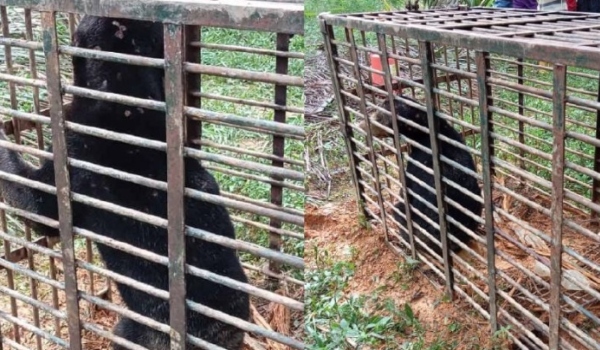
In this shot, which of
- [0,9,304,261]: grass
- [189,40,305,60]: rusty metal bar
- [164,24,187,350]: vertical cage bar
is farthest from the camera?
[0,9,304,261]: grass

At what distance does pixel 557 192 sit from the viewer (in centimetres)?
193

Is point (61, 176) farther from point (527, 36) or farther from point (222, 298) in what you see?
point (527, 36)

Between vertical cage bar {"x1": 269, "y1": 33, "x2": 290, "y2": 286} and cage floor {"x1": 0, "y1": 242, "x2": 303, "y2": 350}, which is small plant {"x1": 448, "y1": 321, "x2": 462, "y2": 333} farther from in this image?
vertical cage bar {"x1": 269, "y1": 33, "x2": 290, "y2": 286}

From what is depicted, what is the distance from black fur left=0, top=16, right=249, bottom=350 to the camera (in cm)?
222

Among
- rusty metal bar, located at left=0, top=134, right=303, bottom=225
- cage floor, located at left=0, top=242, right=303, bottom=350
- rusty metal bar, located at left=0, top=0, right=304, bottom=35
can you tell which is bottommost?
cage floor, located at left=0, top=242, right=303, bottom=350

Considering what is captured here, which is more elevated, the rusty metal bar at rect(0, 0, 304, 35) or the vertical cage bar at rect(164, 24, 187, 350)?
the rusty metal bar at rect(0, 0, 304, 35)

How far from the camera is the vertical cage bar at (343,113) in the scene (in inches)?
130

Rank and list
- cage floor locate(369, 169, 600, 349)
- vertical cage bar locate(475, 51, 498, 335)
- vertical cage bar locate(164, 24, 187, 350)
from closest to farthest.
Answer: vertical cage bar locate(164, 24, 187, 350) → vertical cage bar locate(475, 51, 498, 335) → cage floor locate(369, 169, 600, 349)

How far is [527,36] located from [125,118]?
52.4 inches

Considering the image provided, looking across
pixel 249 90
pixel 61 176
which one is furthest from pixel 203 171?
pixel 249 90

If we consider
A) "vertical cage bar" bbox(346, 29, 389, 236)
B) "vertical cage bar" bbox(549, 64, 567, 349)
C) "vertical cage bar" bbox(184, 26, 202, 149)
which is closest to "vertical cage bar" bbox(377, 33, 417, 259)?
"vertical cage bar" bbox(346, 29, 389, 236)

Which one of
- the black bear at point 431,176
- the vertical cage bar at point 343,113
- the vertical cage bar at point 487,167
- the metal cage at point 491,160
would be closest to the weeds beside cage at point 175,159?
the vertical cage bar at point 343,113

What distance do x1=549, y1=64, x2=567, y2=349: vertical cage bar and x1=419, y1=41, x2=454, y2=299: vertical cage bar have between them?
742 millimetres

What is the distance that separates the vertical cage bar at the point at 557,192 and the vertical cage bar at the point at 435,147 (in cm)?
74
